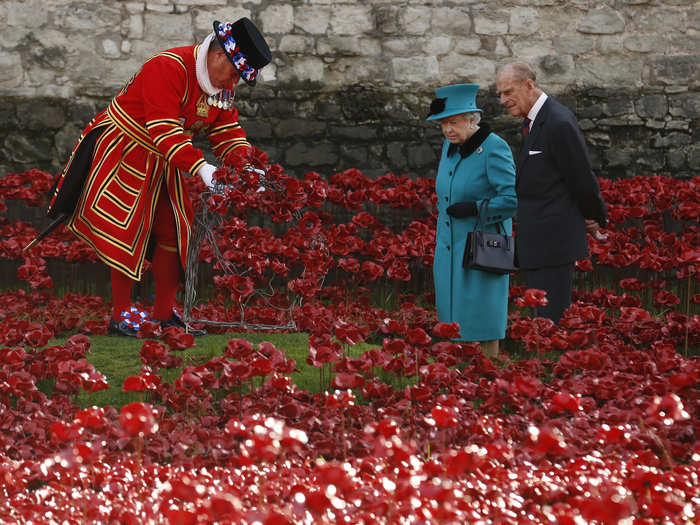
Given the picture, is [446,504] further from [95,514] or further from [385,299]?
[385,299]

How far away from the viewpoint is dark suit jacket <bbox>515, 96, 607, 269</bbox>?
406cm

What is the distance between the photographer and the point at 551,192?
415cm

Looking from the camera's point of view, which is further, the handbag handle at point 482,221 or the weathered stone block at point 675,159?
the weathered stone block at point 675,159

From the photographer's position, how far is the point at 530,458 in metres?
2.47

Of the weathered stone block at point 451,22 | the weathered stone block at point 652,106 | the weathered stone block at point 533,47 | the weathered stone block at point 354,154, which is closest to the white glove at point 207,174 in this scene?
the weathered stone block at point 354,154

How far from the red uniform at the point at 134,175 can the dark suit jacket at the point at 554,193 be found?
1518 mm

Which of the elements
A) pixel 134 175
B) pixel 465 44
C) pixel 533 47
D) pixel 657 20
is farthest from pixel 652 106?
pixel 134 175

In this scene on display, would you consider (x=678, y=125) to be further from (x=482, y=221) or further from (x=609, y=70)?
(x=482, y=221)

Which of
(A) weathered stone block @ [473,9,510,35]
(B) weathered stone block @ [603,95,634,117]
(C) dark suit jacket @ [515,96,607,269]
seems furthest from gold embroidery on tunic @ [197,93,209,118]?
(B) weathered stone block @ [603,95,634,117]

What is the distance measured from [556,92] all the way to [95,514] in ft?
19.8

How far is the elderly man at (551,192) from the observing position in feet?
13.3

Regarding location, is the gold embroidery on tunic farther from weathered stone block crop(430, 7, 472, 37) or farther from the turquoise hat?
weathered stone block crop(430, 7, 472, 37)

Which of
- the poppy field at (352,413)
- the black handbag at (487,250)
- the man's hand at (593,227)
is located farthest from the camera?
the man's hand at (593,227)

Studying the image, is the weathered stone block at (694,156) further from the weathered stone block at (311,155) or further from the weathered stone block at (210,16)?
the weathered stone block at (210,16)
